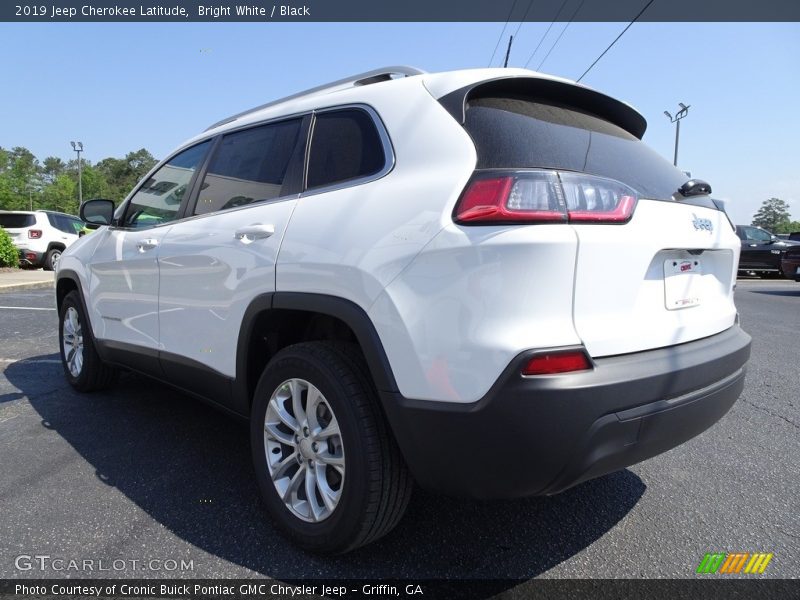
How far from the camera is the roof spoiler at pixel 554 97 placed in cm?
198

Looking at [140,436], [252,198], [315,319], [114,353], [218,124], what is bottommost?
[140,436]

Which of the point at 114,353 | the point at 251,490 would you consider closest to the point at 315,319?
the point at 251,490

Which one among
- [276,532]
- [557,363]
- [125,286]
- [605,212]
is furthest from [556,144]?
[125,286]

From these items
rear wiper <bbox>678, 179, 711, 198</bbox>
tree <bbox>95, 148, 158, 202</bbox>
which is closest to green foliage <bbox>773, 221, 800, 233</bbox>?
tree <bbox>95, 148, 158, 202</bbox>

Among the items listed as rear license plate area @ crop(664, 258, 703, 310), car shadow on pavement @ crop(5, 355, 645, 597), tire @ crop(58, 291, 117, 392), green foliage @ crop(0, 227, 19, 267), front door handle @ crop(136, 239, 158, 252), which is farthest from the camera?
green foliage @ crop(0, 227, 19, 267)

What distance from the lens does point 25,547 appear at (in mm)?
2186

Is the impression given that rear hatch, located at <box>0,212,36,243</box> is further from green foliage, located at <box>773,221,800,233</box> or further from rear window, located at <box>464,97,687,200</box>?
green foliage, located at <box>773,221,800,233</box>

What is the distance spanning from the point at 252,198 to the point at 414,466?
1482 mm

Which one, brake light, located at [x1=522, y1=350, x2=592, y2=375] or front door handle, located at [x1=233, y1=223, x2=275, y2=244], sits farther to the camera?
front door handle, located at [x1=233, y1=223, x2=275, y2=244]

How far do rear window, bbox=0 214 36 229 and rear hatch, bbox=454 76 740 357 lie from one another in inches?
659

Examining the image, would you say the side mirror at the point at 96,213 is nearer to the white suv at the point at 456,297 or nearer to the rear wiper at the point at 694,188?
the white suv at the point at 456,297

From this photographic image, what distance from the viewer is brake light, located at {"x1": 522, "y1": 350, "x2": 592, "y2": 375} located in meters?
1.63

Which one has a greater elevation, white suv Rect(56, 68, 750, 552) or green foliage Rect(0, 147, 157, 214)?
green foliage Rect(0, 147, 157, 214)

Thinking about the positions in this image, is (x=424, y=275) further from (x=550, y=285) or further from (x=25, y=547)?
(x=25, y=547)
